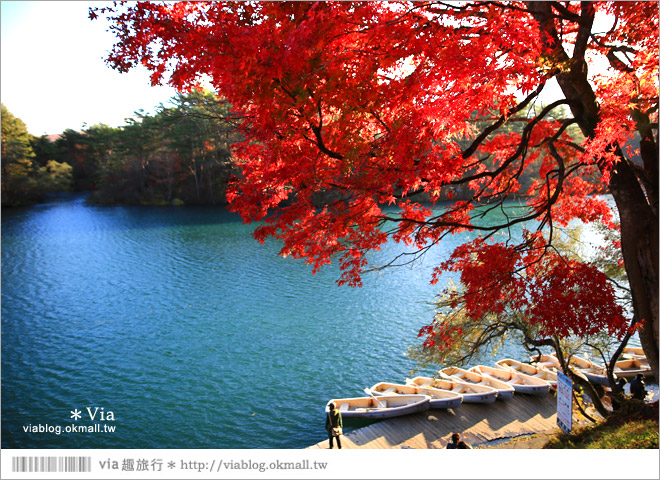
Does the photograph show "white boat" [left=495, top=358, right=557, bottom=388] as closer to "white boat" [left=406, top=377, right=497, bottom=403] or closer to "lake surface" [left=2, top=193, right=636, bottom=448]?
"lake surface" [left=2, top=193, right=636, bottom=448]

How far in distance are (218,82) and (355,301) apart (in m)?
9.36

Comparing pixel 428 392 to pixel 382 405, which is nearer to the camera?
pixel 382 405

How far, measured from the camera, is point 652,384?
25.9ft

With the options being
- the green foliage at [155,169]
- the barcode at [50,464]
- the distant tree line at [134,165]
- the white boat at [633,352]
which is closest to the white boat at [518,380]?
the white boat at [633,352]

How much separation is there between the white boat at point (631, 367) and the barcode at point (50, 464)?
8.21m

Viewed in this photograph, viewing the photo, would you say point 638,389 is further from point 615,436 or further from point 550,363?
point 550,363

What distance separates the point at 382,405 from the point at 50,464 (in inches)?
183

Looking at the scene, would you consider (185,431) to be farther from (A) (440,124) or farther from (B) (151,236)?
(B) (151,236)

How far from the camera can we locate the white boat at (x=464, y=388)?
728 centimetres

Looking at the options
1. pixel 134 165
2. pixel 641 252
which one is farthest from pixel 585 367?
pixel 134 165

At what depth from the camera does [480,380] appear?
26.3 ft

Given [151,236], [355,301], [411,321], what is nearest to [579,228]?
[411,321]

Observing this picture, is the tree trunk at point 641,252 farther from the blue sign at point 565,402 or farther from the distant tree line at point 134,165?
the distant tree line at point 134,165

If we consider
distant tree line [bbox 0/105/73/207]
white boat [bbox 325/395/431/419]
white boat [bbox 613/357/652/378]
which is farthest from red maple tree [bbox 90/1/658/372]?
distant tree line [bbox 0/105/73/207]
